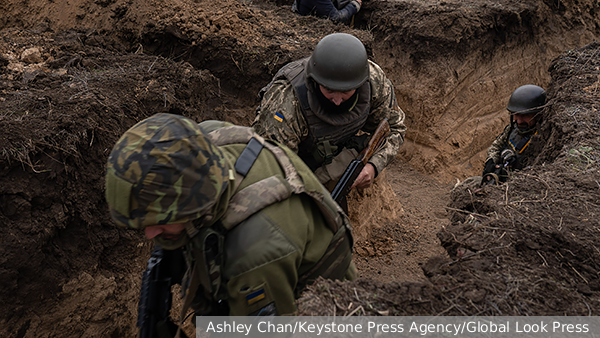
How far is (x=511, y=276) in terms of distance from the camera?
2.00 metres

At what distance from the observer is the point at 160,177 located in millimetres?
1484

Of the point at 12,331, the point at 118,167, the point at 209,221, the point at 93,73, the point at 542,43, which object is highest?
the point at 118,167

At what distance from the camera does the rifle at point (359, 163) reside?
372 cm

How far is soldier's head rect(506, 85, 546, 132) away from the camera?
15.8ft

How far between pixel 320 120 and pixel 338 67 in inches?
19.8

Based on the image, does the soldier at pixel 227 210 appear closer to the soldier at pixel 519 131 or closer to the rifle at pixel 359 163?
the rifle at pixel 359 163

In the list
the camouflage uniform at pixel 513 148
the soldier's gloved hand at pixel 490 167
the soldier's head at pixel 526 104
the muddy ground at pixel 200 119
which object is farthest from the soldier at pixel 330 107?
the soldier's head at pixel 526 104

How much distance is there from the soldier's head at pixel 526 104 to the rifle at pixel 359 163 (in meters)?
1.93

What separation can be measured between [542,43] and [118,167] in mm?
8848

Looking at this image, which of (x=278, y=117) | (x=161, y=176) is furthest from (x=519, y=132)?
(x=161, y=176)

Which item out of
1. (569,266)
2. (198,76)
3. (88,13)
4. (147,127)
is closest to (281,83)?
(198,76)

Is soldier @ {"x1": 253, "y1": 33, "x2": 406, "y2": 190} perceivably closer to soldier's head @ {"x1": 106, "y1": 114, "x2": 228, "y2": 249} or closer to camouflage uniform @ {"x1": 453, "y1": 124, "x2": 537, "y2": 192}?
camouflage uniform @ {"x1": 453, "y1": 124, "x2": 537, "y2": 192}

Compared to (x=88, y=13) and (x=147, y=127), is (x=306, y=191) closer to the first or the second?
(x=147, y=127)

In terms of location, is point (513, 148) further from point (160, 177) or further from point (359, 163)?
point (160, 177)
